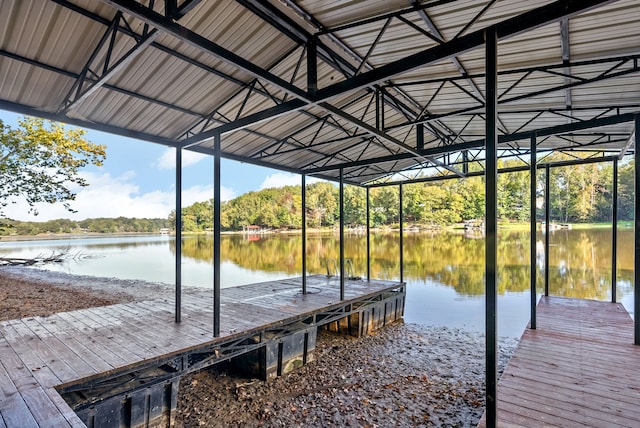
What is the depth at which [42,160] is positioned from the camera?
1085cm

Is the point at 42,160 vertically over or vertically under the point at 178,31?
over

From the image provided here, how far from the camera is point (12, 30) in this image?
287cm

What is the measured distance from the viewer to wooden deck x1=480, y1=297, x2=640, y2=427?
2703 mm

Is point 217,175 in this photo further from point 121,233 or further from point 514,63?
point 121,233

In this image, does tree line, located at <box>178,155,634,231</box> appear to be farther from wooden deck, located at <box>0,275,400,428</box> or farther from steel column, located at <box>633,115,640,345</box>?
steel column, located at <box>633,115,640,345</box>

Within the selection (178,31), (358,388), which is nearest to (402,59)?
(178,31)

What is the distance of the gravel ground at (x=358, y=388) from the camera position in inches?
161

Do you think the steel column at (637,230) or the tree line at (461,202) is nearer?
the steel column at (637,230)

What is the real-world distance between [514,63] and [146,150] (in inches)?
2294

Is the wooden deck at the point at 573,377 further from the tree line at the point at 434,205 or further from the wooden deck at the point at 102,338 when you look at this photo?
the tree line at the point at 434,205

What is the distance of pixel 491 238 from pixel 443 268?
1737cm

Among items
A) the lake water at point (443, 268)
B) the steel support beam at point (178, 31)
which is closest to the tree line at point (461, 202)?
the lake water at point (443, 268)

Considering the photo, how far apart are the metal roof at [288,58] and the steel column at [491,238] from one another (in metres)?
0.19

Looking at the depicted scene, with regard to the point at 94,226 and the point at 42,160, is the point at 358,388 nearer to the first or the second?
the point at 42,160
